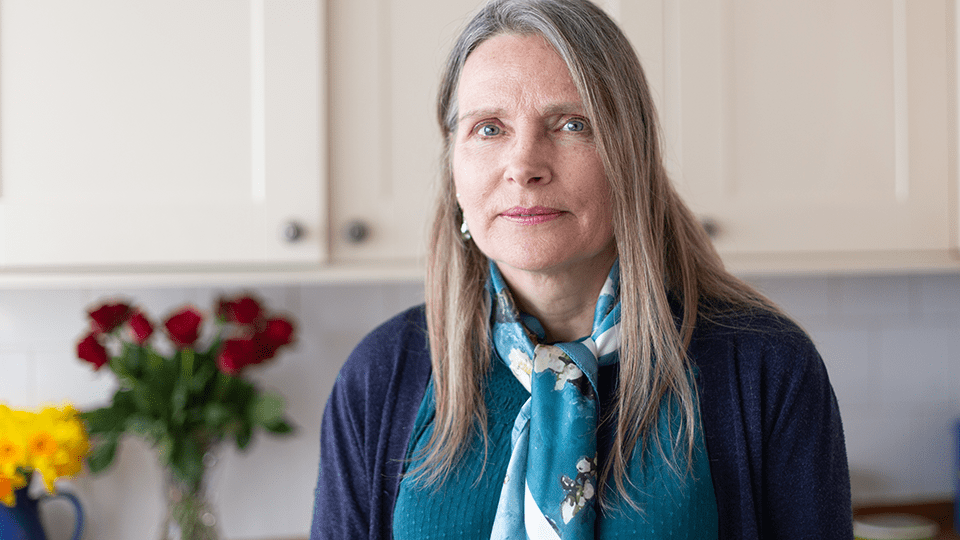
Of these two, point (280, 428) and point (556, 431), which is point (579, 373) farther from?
point (280, 428)

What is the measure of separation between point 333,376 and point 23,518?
2.05 ft

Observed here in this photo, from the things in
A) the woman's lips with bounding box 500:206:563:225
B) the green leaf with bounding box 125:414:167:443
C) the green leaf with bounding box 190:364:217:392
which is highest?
the woman's lips with bounding box 500:206:563:225

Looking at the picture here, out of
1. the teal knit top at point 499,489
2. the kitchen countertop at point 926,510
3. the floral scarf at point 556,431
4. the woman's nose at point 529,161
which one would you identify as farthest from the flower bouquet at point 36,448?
the kitchen countertop at point 926,510

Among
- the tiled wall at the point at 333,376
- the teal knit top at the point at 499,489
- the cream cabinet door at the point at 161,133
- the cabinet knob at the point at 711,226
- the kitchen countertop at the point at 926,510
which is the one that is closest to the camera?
the teal knit top at the point at 499,489

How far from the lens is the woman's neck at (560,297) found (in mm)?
927

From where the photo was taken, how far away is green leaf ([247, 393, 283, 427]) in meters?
1.41

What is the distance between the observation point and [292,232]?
1220mm

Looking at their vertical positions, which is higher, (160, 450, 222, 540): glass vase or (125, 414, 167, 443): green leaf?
(125, 414, 167, 443): green leaf

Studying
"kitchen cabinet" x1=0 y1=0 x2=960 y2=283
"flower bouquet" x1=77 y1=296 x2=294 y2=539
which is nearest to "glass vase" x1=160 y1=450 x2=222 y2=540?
"flower bouquet" x1=77 y1=296 x2=294 y2=539

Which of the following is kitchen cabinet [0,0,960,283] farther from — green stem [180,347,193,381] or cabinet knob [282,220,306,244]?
green stem [180,347,193,381]

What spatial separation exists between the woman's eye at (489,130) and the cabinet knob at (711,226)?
1.98 ft

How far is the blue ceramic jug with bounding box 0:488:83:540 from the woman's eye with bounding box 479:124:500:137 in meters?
1.09

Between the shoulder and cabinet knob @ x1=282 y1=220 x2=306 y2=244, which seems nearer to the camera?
the shoulder

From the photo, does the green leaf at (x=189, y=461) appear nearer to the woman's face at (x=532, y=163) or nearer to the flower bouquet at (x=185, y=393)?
the flower bouquet at (x=185, y=393)
